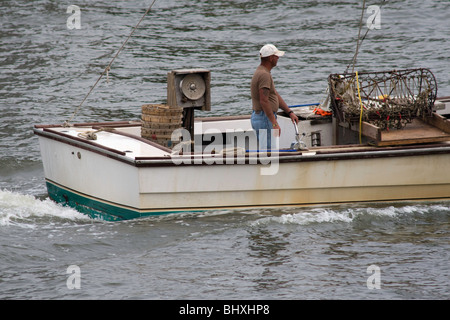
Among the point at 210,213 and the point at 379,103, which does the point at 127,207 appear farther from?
the point at 379,103

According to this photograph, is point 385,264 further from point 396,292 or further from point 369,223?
point 369,223

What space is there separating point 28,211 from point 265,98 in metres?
3.18

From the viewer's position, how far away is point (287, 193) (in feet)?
28.7

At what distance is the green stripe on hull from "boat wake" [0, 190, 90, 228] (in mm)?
83

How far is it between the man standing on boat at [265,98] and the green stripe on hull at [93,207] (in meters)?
1.46

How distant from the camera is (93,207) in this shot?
29.2 ft

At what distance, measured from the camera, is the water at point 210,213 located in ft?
23.6

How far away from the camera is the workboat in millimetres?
8422
